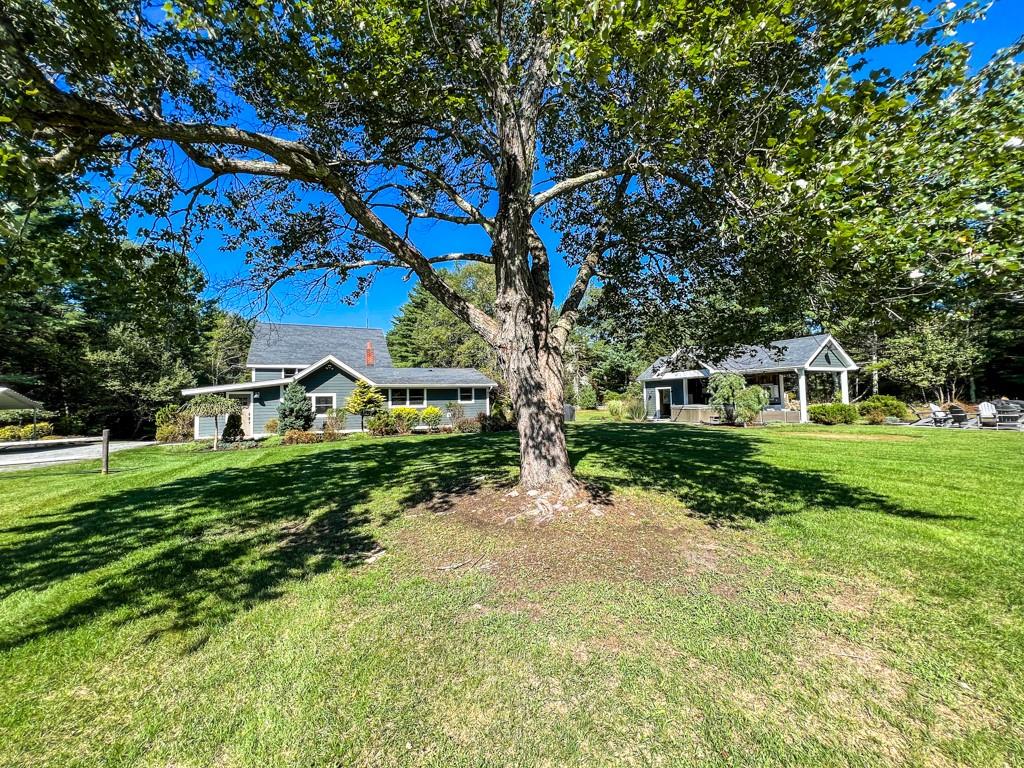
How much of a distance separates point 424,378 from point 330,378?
4.97 m

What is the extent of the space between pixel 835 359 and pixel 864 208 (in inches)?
948

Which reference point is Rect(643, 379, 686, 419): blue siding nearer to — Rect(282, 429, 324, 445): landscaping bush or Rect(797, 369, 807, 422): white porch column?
Rect(797, 369, 807, 422): white porch column

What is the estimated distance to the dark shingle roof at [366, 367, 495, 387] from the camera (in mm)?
23642

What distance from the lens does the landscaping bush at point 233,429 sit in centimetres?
1926

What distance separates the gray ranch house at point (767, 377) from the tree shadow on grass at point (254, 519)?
11.6m

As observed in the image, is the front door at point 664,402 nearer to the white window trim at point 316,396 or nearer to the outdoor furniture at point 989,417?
the outdoor furniture at point 989,417

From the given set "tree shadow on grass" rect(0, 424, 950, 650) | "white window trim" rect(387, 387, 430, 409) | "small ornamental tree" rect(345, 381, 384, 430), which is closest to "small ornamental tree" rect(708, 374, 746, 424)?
"tree shadow on grass" rect(0, 424, 950, 650)

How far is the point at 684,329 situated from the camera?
848cm

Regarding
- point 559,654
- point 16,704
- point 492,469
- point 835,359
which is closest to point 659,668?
point 559,654

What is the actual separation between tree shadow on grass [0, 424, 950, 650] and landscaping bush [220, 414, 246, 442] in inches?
373

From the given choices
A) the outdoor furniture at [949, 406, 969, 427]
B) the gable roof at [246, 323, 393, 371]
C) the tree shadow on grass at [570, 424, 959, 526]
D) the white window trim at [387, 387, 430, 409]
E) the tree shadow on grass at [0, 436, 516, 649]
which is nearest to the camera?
the tree shadow on grass at [0, 436, 516, 649]

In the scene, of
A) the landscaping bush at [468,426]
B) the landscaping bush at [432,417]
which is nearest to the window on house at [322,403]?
the landscaping bush at [432,417]

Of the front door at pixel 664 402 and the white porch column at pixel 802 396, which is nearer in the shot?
the white porch column at pixel 802 396

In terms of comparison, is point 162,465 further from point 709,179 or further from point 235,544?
point 709,179
